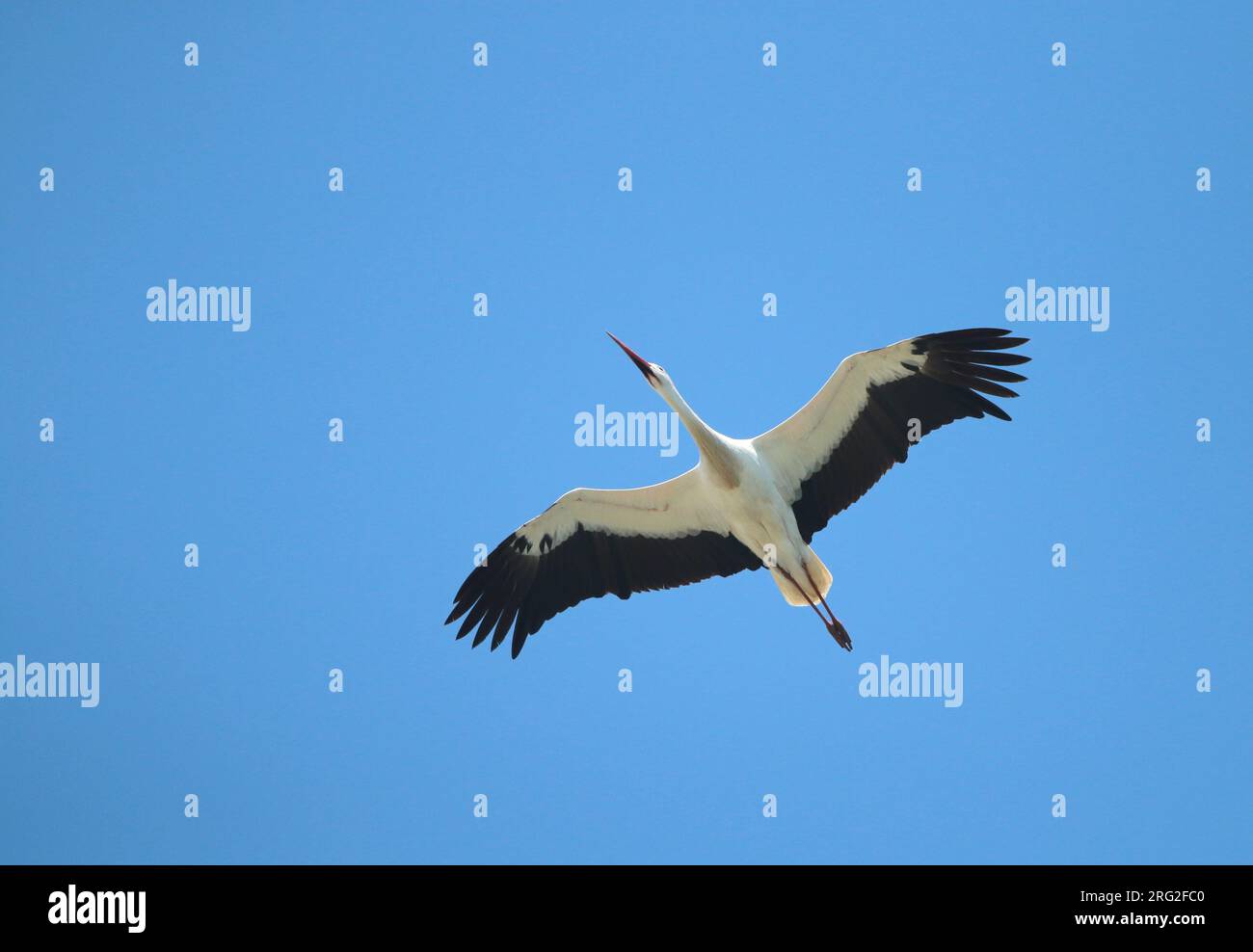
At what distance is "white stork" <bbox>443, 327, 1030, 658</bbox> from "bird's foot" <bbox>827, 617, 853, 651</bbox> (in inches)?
0.5

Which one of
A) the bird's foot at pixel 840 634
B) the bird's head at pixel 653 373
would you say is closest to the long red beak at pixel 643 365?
the bird's head at pixel 653 373

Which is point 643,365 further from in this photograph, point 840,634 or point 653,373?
point 840,634

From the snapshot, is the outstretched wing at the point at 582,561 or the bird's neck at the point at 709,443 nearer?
the bird's neck at the point at 709,443

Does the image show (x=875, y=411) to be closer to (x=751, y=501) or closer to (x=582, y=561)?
(x=751, y=501)

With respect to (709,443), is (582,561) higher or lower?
lower

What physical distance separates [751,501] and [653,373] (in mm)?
1382

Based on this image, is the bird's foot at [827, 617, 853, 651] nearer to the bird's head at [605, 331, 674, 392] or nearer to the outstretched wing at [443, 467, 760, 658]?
the outstretched wing at [443, 467, 760, 658]

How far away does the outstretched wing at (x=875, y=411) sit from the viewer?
11.8 meters

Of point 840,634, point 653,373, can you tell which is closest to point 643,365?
point 653,373

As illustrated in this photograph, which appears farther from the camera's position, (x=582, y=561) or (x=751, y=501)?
(x=582, y=561)

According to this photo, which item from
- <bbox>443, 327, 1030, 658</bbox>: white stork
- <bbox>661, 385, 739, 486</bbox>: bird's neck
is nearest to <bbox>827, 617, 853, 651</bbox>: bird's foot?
<bbox>443, 327, 1030, 658</bbox>: white stork

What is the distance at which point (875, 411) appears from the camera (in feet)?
39.5

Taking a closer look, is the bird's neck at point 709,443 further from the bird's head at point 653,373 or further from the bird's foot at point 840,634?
the bird's foot at point 840,634
